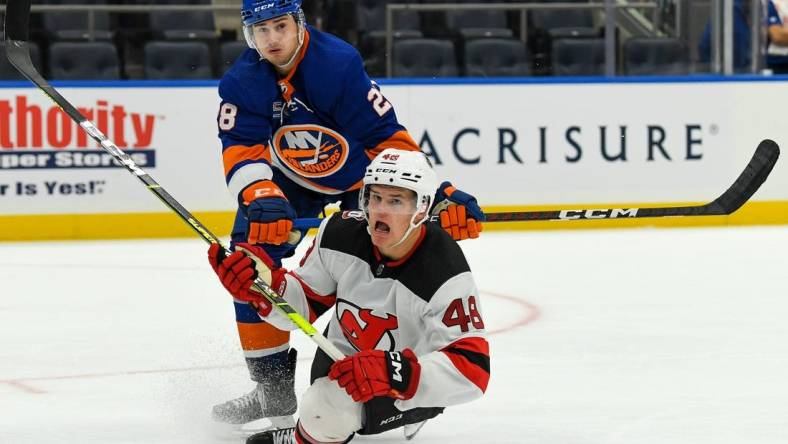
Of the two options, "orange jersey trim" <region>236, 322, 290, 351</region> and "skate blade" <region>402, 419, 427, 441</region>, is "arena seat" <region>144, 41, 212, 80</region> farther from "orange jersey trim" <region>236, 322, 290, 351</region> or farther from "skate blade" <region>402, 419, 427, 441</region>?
"skate blade" <region>402, 419, 427, 441</region>

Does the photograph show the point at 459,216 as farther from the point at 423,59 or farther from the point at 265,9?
the point at 423,59

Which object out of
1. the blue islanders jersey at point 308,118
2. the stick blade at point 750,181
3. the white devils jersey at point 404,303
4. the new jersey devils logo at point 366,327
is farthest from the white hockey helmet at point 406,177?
the stick blade at point 750,181

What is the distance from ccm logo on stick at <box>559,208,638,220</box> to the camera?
3.02m

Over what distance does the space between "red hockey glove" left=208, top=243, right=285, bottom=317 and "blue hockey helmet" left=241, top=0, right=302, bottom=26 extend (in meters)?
0.50

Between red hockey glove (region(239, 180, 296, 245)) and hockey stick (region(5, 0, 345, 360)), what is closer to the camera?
hockey stick (region(5, 0, 345, 360))

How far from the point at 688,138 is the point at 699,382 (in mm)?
4133

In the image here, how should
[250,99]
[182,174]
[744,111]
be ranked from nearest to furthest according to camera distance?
[250,99]
[182,174]
[744,111]

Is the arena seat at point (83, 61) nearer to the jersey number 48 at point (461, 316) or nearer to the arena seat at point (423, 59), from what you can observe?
the arena seat at point (423, 59)

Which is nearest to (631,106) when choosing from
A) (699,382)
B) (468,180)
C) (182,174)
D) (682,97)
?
(682,97)

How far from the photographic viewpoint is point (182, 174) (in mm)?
7160

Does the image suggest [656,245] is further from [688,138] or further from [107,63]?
[107,63]

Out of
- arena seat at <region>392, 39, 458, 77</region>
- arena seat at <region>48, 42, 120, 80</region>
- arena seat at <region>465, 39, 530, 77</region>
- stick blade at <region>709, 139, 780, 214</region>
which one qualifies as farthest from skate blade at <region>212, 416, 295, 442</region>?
arena seat at <region>465, 39, 530, 77</region>

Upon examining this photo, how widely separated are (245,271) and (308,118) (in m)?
0.62


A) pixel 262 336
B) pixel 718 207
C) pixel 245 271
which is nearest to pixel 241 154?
pixel 262 336
